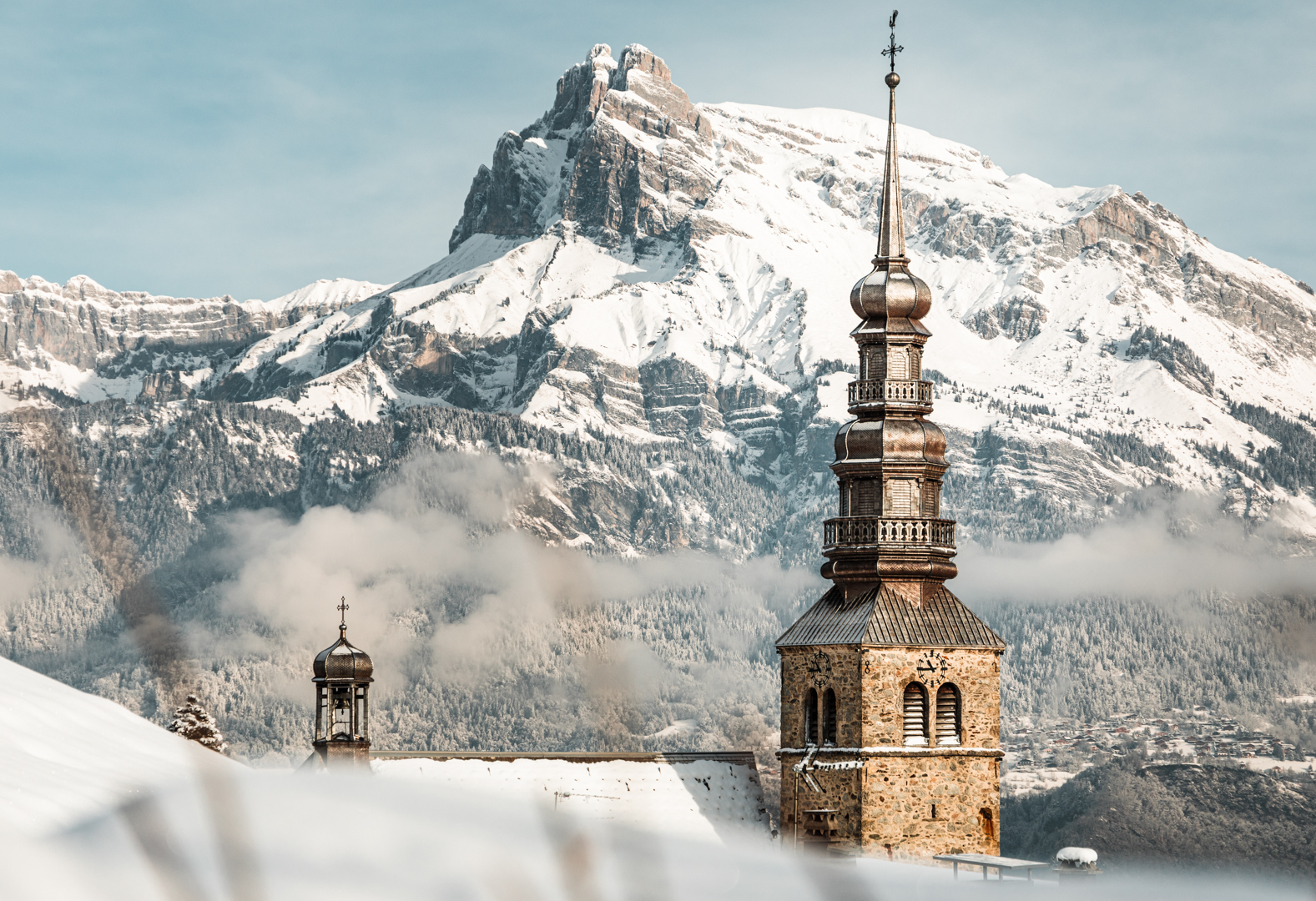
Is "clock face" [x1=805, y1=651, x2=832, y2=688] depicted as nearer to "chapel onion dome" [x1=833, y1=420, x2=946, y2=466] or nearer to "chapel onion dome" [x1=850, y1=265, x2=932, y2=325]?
"chapel onion dome" [x1=833, y1=420, x2=946, y2=466]

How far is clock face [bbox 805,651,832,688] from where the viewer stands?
58281mm

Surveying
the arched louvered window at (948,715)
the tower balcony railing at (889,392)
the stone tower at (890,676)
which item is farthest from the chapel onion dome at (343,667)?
the arched louvered window at (948,715)

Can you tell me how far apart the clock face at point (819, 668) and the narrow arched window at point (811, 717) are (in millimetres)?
435

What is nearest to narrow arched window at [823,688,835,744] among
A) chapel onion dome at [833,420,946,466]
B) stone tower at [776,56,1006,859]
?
stone tower at [776,56,1006,859]

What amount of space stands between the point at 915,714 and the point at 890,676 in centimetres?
152

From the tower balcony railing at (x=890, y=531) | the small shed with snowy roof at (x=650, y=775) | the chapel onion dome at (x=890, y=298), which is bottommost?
the small shed with snowy roof at (x=650, y=775)

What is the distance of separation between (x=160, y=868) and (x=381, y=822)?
500 millimetres

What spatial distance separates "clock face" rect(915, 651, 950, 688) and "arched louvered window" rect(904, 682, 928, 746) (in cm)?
31

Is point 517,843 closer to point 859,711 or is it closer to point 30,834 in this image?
point 30,834

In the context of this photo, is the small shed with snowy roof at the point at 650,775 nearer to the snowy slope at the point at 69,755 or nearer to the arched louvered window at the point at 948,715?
the arched louvered window at the point at 948,715

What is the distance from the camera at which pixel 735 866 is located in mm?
4410

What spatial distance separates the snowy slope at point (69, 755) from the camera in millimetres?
4449

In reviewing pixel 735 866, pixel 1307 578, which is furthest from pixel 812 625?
pixel 735 866

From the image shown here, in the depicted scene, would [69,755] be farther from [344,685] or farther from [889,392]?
[344,685]
